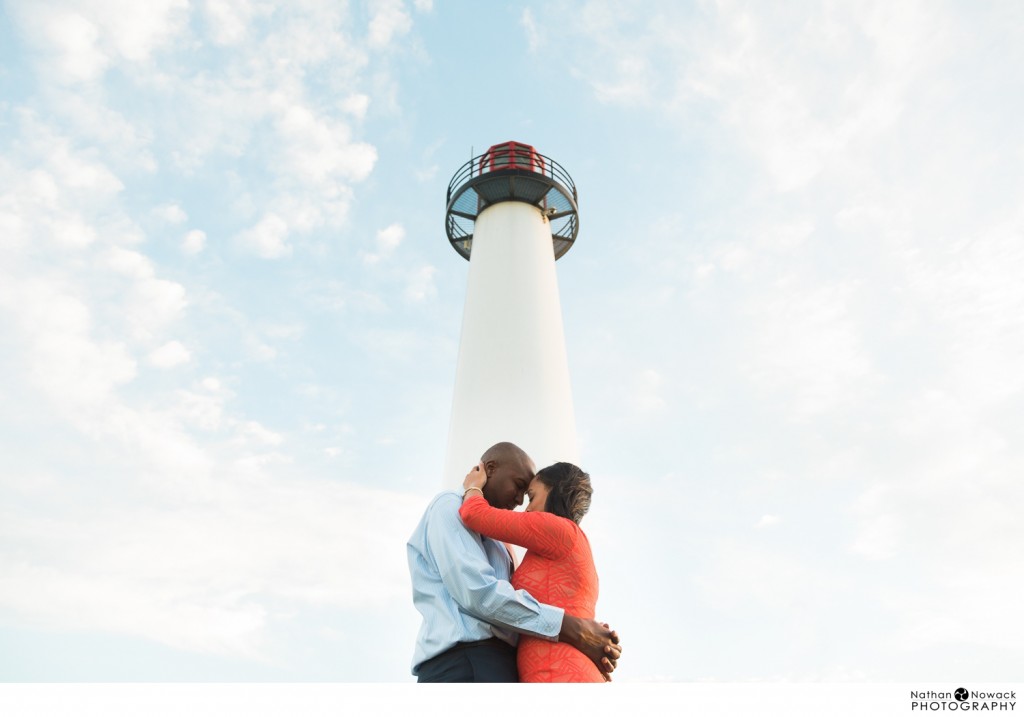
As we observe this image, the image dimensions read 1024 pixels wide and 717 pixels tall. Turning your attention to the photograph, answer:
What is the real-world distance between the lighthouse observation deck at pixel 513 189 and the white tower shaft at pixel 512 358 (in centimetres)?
52

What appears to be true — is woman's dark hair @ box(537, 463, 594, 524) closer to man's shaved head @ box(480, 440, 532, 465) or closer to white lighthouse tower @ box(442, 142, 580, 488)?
man's shaved head @ box(480, 440, 532, 465)

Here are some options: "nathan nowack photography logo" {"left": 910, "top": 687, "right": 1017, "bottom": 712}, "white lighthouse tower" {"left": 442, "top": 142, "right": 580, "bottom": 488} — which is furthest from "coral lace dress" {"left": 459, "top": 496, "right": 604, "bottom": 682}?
"white lighthouse tower" {"left": 442, "top": 142, "right": 580, "bottom": 488}

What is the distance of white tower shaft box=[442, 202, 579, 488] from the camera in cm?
1045

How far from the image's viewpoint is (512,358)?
11.0 meters

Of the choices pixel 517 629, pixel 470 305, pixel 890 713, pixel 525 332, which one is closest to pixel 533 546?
pixel 517 629

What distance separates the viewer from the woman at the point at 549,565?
3145mm

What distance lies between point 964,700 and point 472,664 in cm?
211

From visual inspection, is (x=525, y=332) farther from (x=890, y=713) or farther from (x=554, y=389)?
(x=890, y=713)

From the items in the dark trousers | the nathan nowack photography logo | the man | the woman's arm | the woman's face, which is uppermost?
the woman's face

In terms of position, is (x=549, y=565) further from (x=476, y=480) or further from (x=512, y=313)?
(x=512, y=313)

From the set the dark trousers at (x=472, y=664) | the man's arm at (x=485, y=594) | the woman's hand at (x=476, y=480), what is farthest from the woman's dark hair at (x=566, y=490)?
the dark trousers at (x=472, y=664)

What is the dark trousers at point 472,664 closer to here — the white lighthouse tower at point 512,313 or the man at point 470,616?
the man at point 470,616

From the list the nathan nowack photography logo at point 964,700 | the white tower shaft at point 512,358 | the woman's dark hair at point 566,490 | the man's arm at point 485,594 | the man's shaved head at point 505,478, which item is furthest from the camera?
the white tower shaft at point 512,358

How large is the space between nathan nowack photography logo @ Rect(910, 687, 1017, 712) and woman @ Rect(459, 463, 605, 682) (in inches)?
51.7
